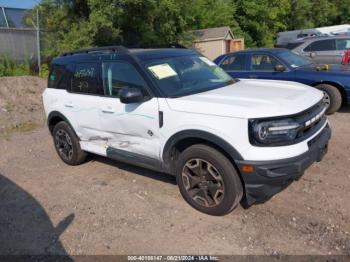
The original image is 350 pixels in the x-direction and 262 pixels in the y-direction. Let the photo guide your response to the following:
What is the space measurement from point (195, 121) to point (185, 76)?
0.92 m

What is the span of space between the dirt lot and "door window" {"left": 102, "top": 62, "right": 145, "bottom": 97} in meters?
1.33

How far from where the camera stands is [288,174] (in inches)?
128

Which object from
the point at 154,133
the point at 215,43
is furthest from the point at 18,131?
the point at 215,43

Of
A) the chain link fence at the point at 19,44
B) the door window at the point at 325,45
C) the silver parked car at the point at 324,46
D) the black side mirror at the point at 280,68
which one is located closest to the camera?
the black side mirror at the point at 280,68

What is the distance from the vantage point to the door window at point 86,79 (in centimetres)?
463

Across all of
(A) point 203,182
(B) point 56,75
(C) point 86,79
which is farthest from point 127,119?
(B) point 56,75

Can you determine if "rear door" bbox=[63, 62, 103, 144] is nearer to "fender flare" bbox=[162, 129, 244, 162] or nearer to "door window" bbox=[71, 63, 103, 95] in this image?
"door window" bbox=[71, 63, 103, 95]

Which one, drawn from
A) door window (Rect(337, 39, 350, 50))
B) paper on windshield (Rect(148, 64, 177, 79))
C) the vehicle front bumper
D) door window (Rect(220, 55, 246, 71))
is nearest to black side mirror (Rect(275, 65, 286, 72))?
door window (Rect(220, 55, 246, 71))

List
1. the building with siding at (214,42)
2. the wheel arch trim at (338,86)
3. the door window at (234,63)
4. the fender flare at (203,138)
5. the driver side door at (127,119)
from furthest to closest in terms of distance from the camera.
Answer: the building with siding at (214,42) < the door window at (234,63) < the wheel arch trim at (338,86) < the driver side door at (127,119) < the fender flare at (203,138)

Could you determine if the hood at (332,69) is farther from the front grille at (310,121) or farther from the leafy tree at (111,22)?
the leafy tree at (111,22)

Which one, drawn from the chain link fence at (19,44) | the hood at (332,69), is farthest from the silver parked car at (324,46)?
the chain link fence at (19,44)

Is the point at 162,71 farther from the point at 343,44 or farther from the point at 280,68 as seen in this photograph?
the point at 343,44

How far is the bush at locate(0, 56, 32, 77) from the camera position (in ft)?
40.5

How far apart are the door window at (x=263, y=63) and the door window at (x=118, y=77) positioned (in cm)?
463
